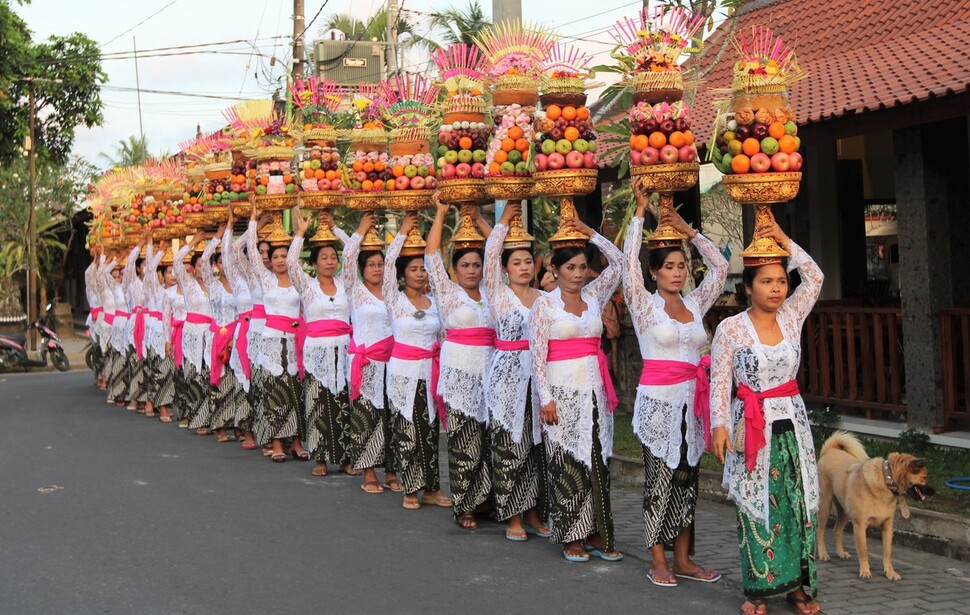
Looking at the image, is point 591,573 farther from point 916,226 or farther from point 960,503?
point 916,226

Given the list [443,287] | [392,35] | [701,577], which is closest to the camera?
[701,577]

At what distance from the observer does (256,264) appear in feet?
33.3

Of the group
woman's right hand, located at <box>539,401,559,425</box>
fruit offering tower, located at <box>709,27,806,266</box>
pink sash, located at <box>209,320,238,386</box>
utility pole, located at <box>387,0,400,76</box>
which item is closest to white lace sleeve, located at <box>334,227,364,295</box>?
pink sash, located at <box>209,320,238,386</box>

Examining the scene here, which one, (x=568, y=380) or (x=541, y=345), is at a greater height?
(x=541, y=345)

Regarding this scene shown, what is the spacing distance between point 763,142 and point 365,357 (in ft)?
13.3

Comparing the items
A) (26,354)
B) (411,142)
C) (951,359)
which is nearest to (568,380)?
(411,142)

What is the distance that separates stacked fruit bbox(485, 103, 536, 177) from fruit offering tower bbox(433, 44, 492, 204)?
0.32 m

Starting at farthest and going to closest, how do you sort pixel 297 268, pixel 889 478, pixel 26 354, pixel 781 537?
pixel 26 354, pixel 297 268, pixel 889 478, pixel 781 537

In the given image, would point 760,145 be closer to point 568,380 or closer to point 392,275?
point 568,380

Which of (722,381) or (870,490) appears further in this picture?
(870,490)

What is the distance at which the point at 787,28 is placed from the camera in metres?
14.1

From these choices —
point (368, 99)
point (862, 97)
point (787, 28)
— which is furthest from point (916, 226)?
point (787, 28)

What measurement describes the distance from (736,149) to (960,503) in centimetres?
288

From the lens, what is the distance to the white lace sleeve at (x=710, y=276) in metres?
6.23
